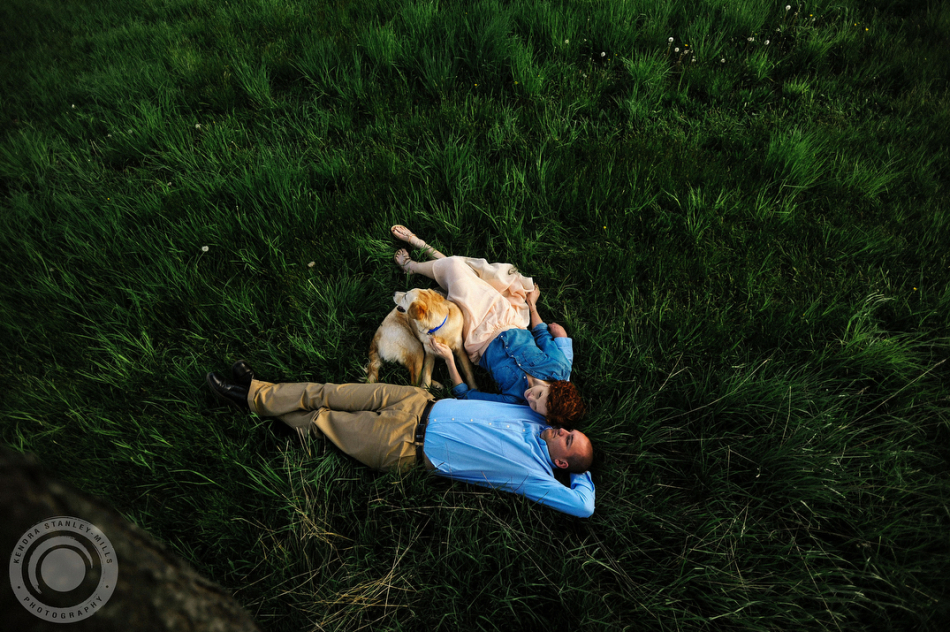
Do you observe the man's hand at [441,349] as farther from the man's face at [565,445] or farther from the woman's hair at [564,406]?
the man's face at [565,445]

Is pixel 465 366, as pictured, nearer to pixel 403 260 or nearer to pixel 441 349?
pixel 441 349

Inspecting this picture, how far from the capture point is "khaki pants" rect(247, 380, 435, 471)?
7.87ft

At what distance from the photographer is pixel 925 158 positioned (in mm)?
3469

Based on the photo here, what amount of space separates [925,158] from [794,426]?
297 cm

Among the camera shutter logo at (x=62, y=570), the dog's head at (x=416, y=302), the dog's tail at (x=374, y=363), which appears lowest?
the dog's tail at (x=374, y=363)

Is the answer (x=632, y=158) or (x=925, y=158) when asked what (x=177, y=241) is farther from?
(x=925, y=158)

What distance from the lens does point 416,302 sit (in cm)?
266

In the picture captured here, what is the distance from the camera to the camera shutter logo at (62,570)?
23.2 inches

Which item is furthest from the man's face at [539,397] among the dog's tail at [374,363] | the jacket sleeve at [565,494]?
the dog's tail at [374,363]

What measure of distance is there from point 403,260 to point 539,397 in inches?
57.2

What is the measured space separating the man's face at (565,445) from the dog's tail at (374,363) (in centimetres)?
118

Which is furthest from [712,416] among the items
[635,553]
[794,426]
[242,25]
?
[242,25]

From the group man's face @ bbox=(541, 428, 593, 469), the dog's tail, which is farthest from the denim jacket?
the dog's tail

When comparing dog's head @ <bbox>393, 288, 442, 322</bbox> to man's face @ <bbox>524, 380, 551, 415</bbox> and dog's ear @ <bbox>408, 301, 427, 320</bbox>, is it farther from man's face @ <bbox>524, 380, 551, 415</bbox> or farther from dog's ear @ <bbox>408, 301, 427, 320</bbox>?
man's face @ <bbox>524, 380, 551, 415</bbox>
